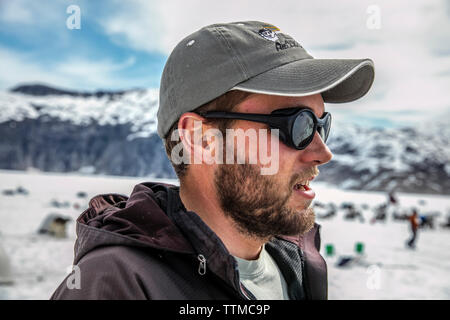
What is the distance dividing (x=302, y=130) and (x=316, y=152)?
136 millimetres

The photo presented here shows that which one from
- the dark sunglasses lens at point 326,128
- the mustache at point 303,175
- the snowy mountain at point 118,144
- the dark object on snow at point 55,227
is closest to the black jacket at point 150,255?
the mustache at point 303,175

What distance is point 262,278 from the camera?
4.85 feet

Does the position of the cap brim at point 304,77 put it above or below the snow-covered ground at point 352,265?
above

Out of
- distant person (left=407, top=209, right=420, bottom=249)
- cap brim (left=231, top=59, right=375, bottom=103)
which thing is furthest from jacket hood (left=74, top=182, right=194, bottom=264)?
distant person (left=407, top=209, right=420, bottom=249)

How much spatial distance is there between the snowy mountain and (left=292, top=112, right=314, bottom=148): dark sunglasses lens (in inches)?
2792

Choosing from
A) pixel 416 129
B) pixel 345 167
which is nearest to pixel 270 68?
pixel 345 167

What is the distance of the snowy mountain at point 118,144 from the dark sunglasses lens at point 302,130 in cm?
7092

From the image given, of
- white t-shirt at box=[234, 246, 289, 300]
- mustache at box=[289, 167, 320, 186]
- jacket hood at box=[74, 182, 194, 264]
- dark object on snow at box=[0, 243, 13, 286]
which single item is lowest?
dark object on snow at box=[0, 243, 13, 286]

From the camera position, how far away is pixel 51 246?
31.4ft

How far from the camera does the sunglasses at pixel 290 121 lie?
4.33ft

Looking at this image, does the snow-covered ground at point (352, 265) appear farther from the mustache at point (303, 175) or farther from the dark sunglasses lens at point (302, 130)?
the dark sunglasses lens at point (302, 130)

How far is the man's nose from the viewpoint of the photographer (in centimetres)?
140

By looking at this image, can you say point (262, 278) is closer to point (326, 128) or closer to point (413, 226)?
point (326, 128)

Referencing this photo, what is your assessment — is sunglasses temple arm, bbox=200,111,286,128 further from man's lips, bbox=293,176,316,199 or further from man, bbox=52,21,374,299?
man's lips, bbox=293,176,316,199
